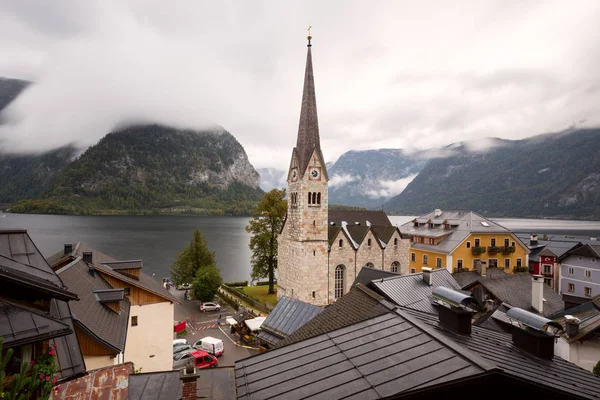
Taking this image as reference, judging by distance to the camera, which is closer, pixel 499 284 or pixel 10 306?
pixel 10 306

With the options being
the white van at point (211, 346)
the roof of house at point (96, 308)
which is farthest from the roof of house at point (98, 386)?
the white van at point (211, 346)

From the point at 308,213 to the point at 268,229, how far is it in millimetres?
10182

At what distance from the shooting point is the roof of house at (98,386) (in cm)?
823

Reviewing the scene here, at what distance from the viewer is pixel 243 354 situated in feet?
72.6

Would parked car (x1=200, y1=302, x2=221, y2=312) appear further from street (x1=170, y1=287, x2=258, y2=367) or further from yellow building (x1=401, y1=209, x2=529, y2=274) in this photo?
yellow building (x1=401, y1=209, x2=529, y2=274)

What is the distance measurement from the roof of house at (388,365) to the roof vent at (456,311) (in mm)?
211

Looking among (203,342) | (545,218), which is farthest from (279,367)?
(545,218)

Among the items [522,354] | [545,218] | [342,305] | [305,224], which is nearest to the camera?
[522,354]

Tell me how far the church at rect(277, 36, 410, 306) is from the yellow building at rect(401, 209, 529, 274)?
989cm

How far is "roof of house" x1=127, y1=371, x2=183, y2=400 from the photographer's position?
855cm

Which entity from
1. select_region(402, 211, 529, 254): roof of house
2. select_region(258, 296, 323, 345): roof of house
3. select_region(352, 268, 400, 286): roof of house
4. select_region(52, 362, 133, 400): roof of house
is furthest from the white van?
select_region(402, 211, 529, 254): roof of house

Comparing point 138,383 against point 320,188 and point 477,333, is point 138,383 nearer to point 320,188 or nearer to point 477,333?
point 477,333

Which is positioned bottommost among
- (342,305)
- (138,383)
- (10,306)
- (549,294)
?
(549,294)

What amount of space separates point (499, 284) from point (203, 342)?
1989cm
